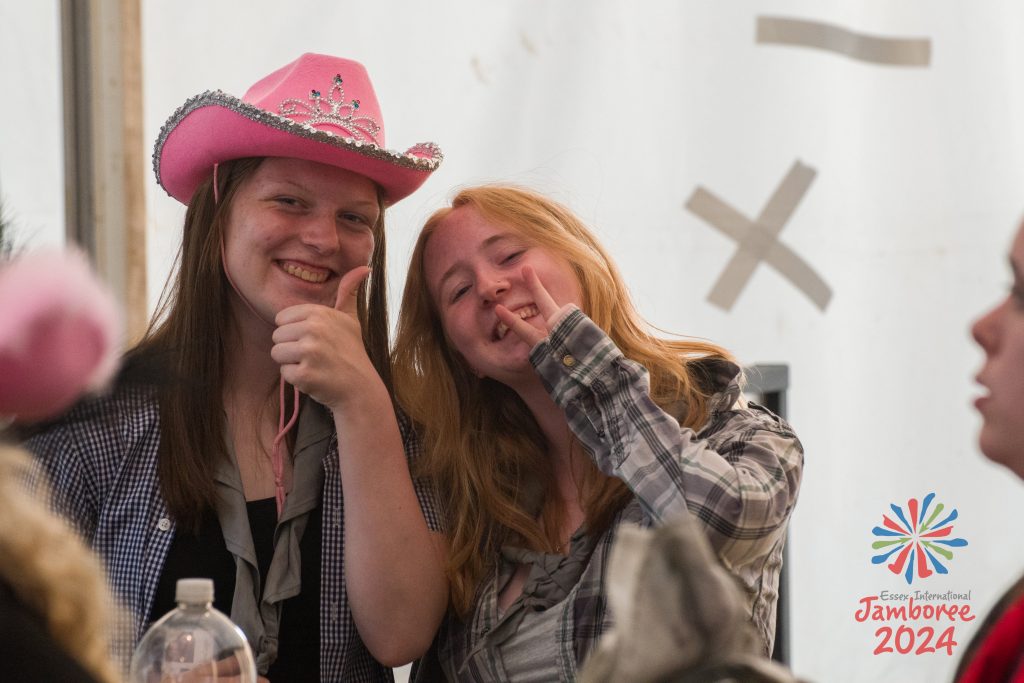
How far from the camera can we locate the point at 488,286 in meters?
1.32

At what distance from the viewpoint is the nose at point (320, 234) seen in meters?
1.28

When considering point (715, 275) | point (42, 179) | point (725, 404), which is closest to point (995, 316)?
point (725, 404)

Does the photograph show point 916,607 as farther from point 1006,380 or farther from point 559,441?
point 1006,380

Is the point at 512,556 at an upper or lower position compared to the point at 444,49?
lower

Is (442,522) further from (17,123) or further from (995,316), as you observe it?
(17,123)

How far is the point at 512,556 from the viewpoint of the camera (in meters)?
1.30

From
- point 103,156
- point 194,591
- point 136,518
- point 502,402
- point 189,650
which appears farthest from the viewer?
point 103,156

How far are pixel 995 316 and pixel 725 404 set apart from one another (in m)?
0.65

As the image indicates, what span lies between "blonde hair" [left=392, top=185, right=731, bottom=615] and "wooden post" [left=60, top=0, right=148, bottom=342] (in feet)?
2.04

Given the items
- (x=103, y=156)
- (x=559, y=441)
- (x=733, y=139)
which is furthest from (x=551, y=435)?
(x=103, y=156)

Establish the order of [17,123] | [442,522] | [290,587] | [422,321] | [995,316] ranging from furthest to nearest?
[17,123] < [422,321] < [442,522] < [290,587] < [995,316]

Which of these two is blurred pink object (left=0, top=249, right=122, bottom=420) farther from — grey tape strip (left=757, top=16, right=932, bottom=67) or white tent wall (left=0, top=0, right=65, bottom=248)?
grey tape strip (left=757, top=16, right=932, bottom=67)

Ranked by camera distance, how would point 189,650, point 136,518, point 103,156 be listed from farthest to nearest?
point 103,156, point 136,518, point 189,650

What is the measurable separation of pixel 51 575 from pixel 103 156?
4.88 feet
